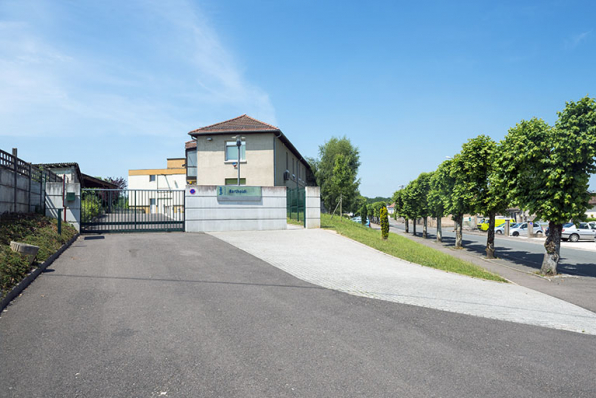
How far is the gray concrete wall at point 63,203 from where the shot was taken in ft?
53.4

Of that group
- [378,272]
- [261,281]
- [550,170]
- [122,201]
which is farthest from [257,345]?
[122,201]

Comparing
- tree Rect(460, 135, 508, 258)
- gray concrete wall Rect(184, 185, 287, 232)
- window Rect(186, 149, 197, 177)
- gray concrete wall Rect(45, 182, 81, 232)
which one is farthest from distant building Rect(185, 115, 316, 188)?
tree Rect(460, 135, 508, 258)

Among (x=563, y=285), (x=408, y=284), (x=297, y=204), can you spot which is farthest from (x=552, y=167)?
(x=297, y=204)

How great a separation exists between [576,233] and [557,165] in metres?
25.4

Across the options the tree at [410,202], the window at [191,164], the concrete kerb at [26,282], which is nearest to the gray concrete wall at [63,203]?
the concrete kerb at [26,282]

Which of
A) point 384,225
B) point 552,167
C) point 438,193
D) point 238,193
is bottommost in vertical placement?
point 384,225

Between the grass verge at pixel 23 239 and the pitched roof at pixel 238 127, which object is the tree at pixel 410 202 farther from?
the grass verge at pixel 23 239

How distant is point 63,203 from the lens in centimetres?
1638

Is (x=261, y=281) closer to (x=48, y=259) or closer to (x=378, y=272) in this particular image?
(x=378, y=272)

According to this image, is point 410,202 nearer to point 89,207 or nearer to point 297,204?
point 297,204

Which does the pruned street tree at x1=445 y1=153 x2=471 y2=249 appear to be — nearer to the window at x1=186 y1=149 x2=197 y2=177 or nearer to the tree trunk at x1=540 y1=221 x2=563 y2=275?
the tree trunk at x1=540 y1=221 x2=563 y2=275

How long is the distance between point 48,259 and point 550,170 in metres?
15.8

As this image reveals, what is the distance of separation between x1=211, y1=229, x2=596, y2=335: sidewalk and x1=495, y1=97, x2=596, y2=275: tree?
15.7 ft

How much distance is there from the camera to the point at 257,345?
490 cm
